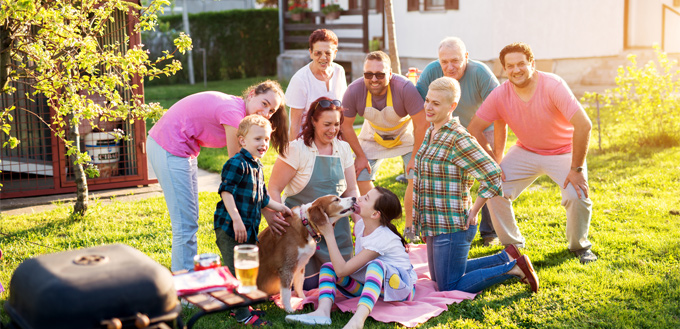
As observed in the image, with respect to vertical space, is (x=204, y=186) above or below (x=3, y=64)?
below

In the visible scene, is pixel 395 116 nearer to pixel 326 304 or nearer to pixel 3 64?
pixel 326 304

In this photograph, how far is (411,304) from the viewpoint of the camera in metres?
4.39

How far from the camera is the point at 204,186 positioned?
7.98 meters

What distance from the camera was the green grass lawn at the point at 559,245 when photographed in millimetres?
4141

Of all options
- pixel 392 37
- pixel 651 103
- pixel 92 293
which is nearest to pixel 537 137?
pixel 92 293

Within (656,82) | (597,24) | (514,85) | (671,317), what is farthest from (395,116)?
(597,24)

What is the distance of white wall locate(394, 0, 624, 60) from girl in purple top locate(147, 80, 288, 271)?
10.4 meters

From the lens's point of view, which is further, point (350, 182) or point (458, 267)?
point (350, 182)

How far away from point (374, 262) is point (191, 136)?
1.49m

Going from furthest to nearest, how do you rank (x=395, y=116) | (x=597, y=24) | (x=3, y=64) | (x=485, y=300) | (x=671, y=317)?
(x=597, y=24)
(x=395, y=116)
(x=3, y=64)
(x=485, y=300)
(x=671, y=317)

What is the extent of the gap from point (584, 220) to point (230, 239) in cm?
276

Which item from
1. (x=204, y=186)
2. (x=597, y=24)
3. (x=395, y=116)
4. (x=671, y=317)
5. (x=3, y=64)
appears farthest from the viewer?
(x=597, y=24)

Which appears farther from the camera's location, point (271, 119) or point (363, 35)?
point (363, 35)

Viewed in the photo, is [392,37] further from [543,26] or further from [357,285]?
[357,285]
